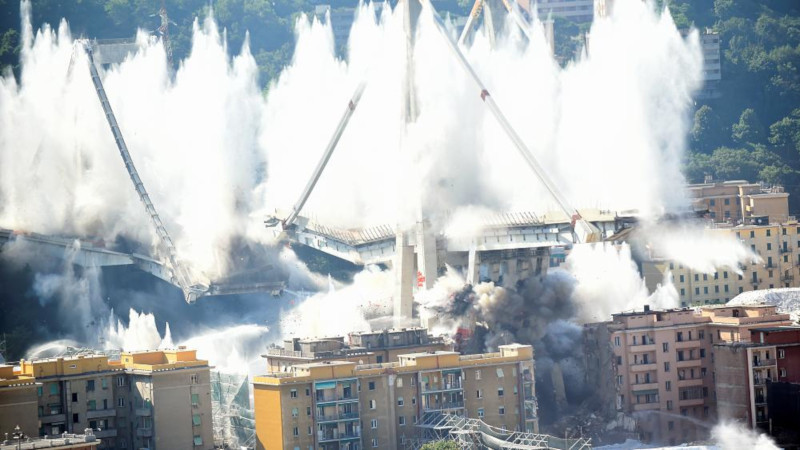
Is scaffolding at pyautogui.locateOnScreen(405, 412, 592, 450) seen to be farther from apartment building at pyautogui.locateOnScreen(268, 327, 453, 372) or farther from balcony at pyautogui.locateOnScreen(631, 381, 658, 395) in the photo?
balcony at pyautogui.locateOnScreen(631, 381, 658, 395)

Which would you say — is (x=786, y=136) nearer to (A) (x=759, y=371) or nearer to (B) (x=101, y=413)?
(A) (x=759, y=371)

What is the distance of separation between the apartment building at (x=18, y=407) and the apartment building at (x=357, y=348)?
1147cm

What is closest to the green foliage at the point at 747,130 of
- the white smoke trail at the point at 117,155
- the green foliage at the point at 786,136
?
the green foliage at the point at 786,136

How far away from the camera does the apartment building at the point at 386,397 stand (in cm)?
7231

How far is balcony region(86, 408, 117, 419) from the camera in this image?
2835 inches

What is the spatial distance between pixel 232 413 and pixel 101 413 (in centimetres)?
625

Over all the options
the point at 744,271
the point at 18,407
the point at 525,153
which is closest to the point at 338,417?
the point at 18,407

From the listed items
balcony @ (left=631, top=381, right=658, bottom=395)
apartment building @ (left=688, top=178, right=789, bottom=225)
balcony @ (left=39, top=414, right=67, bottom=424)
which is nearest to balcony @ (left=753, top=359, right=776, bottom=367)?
balcony @ (left=631, top=381, right=658, bottom=395)

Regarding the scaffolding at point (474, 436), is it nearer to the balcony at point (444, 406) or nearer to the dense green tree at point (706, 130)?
the balcony at point (444, 406)

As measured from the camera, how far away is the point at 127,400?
72.7 m

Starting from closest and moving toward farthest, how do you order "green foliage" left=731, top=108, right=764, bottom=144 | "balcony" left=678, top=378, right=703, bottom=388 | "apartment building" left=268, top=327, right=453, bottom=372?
1. "apartment building" left=268, top=327, right=453, bottom=372
2. "balcony" left=678, top=378, right=703, bottom=388
3. "green foliage" left=731, top=108, right=764, bottom=144

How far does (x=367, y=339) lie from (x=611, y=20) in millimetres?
30050

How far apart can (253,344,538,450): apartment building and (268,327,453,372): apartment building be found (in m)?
1.95

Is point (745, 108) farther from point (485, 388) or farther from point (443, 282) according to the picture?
point (485, 388)
